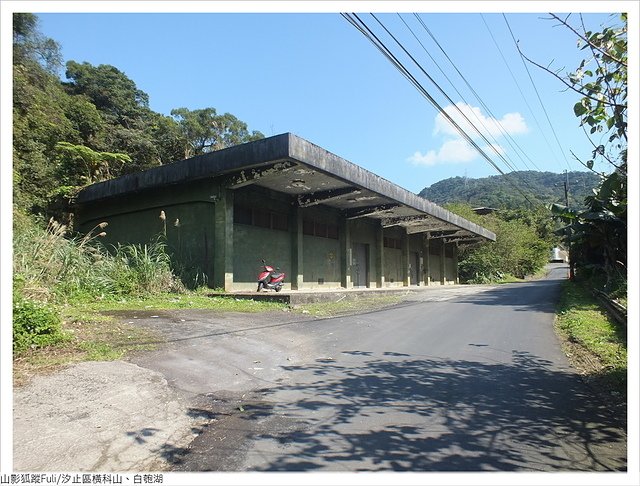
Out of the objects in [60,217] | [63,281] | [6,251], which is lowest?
[63,281]

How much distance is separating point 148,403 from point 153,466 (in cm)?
116

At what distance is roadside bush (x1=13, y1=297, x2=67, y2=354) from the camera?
5.33 metres

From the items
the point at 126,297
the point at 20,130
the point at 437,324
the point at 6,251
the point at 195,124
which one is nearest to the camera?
the point at 6,251

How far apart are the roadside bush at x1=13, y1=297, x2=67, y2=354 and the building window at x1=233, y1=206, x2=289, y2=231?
9047mm

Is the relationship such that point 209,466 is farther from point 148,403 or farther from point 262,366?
point 262,366

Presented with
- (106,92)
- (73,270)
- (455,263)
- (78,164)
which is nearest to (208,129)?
(106,92)

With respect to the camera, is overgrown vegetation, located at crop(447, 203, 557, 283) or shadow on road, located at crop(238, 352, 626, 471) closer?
shadow on road, located at crop(238, 352, 626, 471)

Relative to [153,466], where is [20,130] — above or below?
above

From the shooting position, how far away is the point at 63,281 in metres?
9.50

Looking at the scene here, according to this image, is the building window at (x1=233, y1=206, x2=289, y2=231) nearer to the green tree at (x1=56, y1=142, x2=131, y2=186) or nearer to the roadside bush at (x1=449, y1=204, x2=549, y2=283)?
the green tree at (x1=56, y1=142, x2=131, y2=186)

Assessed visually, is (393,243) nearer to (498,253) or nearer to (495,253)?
(495,253)

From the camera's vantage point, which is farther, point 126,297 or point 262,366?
point 126,297

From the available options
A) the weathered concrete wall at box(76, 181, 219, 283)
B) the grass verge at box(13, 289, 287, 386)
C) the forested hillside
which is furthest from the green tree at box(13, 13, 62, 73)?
the grass verge at box(13, 289, 287, 386)

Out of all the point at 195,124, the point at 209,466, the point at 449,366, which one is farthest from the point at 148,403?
the point at 195,124
